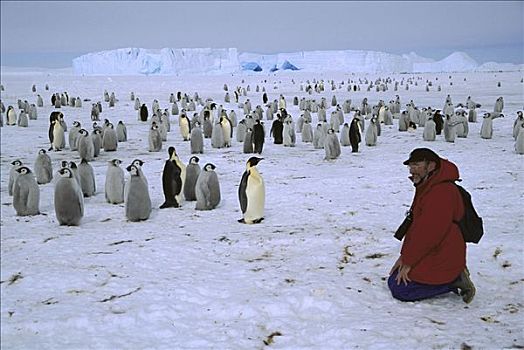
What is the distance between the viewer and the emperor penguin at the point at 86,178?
7730mm

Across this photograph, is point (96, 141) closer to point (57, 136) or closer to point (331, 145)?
point (57, 136)

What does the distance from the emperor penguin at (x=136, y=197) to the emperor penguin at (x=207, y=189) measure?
0.79 meters

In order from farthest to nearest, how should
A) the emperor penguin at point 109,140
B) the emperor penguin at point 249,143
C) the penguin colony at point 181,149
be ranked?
the emperor penguin at point 109,140 → the emperor penguin at point 249,143 → the penguin colony at point 181,149

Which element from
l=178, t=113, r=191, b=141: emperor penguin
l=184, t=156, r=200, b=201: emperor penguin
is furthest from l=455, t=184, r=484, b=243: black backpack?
l=178, t=113, r=191, b=141: emperor penguin

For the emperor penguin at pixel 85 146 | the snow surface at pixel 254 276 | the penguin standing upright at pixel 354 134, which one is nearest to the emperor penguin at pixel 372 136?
the penguin standing upright at pixel 354 134

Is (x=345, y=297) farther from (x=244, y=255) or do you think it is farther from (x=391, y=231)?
(x=391, y=231)

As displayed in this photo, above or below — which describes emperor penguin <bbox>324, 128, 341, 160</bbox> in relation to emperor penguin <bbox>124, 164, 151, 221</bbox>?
above

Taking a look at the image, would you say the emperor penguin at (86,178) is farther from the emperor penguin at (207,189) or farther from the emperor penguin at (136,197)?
the emperor penguin at (207,189)

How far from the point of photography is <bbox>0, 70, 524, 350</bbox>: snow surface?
368cm

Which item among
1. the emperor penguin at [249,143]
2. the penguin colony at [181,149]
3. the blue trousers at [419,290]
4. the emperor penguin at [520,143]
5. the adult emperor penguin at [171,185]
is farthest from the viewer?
the emperor penguin at [249,143]

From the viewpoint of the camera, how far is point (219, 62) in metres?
67.7

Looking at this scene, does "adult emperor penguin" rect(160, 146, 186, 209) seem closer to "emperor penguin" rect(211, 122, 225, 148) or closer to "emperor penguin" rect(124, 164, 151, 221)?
"emperor penguin" rect(124, 164, 151, 221)

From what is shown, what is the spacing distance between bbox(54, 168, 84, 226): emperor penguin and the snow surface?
0.14 metres

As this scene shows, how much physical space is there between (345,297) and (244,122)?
9.97m
